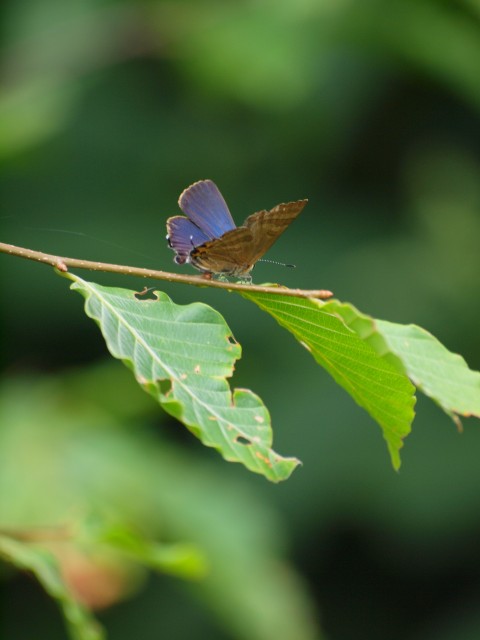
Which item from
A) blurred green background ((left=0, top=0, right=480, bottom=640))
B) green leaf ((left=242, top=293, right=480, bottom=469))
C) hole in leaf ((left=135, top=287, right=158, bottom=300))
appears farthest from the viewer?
blurred green background ((left=0, top=0, right=480, bottom=640))

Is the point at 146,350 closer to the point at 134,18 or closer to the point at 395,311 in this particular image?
the point at 134,18

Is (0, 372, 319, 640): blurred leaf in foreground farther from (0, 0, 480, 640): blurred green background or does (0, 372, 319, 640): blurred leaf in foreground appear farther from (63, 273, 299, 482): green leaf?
(63, 273, 299, 482): green leaf

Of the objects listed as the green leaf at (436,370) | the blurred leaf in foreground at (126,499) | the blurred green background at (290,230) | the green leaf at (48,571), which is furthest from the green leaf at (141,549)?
the blurred green background at (290,230)

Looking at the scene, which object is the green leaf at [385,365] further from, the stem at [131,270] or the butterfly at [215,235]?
the butterfly at [215,235]

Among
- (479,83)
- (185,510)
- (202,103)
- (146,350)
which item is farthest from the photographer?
(202,103)

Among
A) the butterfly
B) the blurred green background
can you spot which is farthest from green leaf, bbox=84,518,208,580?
the blurred green background

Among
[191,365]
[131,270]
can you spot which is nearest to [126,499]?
[191,365]

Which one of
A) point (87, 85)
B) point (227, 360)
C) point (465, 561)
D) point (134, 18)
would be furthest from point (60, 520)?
point (87, 85)
